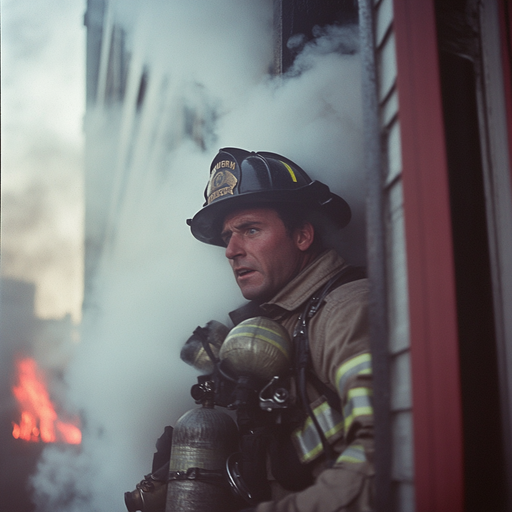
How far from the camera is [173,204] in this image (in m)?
4.66

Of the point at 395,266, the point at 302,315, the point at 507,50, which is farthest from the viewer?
the point at 302,315

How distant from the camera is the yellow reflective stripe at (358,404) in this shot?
6.09 feet

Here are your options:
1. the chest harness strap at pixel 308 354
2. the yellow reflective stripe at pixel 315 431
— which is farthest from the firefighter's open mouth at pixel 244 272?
the yellow reflective stripe at pixel 315 431

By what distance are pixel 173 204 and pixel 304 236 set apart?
1.84 meters

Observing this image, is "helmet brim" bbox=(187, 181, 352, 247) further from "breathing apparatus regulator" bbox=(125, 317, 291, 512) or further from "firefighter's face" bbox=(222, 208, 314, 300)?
"breathing apparatus regulator" bbox=(125, 317, 291, 512)

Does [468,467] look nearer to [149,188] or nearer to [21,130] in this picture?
[149,188]

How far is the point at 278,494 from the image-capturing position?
102 inches

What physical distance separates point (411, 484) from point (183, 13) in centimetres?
522

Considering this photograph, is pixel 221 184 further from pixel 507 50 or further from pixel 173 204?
pixel 507 50

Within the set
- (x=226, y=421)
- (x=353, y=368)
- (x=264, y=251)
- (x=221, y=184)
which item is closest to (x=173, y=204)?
(x=221, y=184)

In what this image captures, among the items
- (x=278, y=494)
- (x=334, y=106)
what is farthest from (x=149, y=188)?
(x=278, y=494)

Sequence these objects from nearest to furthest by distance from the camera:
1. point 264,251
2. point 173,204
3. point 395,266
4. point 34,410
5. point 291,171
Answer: point 395,266
point 264,251
point 291,171
point 173,204
point 34,410

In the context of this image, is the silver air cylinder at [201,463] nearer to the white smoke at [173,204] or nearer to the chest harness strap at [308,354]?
the chest harness strap at [308,354]

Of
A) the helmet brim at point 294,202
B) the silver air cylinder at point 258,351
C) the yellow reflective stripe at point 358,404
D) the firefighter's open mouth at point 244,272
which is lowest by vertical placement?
the yellow reflective stripe at point 358,404
